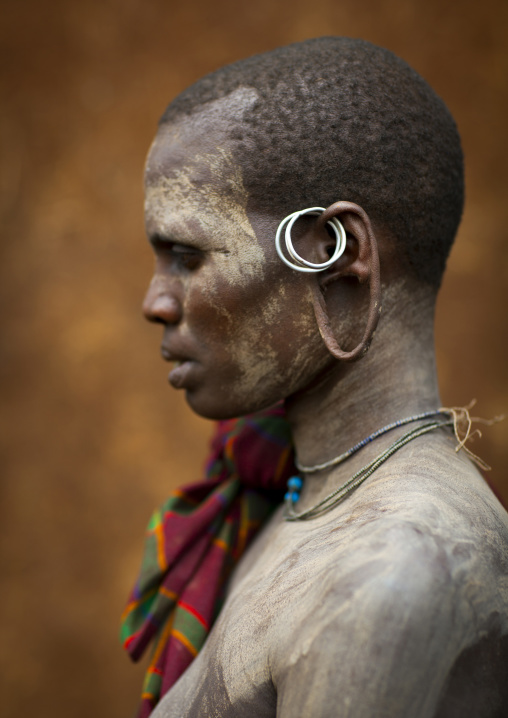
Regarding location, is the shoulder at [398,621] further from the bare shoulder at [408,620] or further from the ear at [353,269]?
the ear at [353,269]

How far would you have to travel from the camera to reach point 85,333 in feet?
7.97

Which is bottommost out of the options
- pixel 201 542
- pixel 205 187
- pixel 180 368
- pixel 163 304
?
pixel 201 542

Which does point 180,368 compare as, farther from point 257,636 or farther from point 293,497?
point 257,636

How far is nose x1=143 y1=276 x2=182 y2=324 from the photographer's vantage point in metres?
1.01

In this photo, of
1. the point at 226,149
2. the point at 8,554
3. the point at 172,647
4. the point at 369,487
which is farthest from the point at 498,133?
the point at 8,554

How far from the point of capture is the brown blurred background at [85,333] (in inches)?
91.5

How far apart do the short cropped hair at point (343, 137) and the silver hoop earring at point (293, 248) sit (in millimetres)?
21

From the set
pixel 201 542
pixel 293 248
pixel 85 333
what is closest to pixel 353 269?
pixel 293 248

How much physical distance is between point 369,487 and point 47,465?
1.80 meters

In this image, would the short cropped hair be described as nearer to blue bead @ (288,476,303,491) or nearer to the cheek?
the cheek

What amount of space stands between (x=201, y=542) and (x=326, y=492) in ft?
1.24

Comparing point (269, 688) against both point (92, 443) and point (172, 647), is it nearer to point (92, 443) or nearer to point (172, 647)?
point (172, 647)

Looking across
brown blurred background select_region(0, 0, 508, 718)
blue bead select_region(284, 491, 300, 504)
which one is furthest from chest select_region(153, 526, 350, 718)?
brown blurred background select_region(0, 0, 508, 718)

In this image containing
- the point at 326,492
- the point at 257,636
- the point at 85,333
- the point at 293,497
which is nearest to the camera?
the point at 257,636
